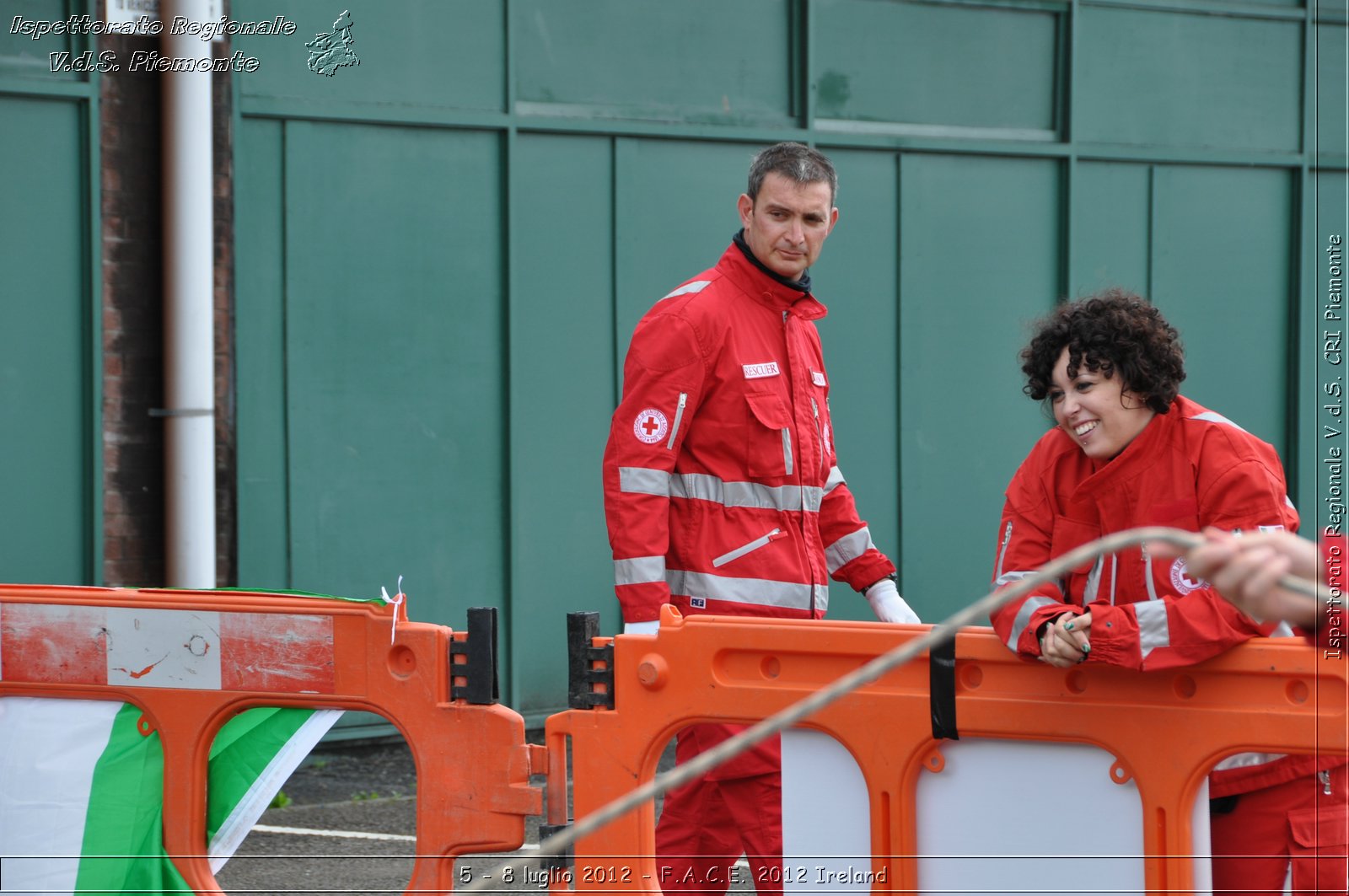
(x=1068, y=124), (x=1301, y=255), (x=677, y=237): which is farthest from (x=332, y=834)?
(x=1301, y=255)

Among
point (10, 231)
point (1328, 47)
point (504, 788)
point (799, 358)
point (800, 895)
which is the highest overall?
point (1328, 47)

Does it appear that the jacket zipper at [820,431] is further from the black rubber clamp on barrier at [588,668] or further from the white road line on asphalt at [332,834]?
the white road line on asphalt at [332,834]

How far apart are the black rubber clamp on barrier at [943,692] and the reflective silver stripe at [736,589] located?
957mm

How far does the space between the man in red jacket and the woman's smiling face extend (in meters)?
1.04

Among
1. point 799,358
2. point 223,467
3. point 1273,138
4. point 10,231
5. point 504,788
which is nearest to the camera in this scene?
point 504,788

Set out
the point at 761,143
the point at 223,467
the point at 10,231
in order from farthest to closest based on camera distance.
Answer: the point at 761,143
the point at 223,467
the point at 10,231

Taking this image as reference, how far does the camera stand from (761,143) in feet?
25.8

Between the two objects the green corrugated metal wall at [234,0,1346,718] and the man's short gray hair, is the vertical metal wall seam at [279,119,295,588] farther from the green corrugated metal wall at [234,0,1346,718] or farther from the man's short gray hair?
the man's short gray hair

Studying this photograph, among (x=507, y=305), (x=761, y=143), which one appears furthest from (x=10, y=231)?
(x=761, y=143)

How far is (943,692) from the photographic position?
325 cm

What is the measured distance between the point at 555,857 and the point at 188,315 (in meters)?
3.80

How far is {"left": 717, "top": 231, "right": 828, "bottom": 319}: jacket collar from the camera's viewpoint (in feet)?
14.4

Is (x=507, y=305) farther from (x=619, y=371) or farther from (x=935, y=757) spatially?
(x=935, y=757)

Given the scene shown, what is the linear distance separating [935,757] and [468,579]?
4.30 metres
